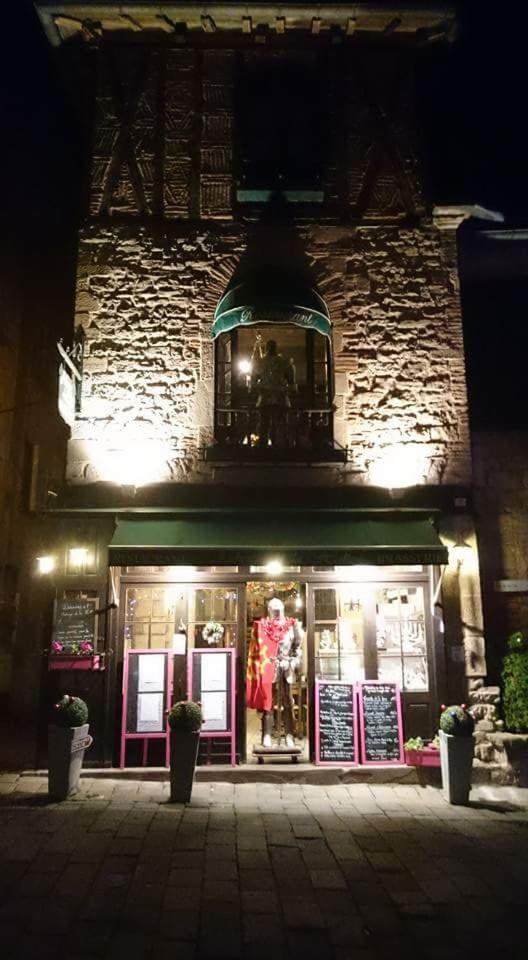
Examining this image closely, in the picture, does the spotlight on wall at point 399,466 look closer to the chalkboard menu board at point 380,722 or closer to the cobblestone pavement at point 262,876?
the chalkboard menu board at point 380,722

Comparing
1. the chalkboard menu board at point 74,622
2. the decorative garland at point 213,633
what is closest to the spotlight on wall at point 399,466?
the decorative garland at point 213,633

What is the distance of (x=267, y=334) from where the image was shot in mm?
9727

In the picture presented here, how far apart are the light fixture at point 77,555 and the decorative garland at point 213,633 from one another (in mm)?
1942

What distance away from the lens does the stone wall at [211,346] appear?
8984mm

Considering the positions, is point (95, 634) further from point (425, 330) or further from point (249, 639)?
point (425, 330)

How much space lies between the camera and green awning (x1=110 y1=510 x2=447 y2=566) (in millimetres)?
7824

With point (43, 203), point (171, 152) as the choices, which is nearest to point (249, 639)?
point (171, 152)

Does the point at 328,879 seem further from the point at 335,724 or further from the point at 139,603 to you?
the point at 139,603

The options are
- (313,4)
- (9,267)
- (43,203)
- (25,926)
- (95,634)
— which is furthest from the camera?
(43,203)

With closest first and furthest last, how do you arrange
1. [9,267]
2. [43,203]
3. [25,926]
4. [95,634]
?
[25,926] < [95,634] < [9,267] < [43,203]

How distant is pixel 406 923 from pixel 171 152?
399 inches

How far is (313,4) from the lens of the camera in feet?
30.4

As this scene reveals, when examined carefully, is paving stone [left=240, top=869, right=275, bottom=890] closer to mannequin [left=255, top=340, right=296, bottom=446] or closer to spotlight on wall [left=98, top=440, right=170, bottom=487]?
spotlight on wall [left=98, top=440, right=170, bottom=487]

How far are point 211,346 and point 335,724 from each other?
223 inches
